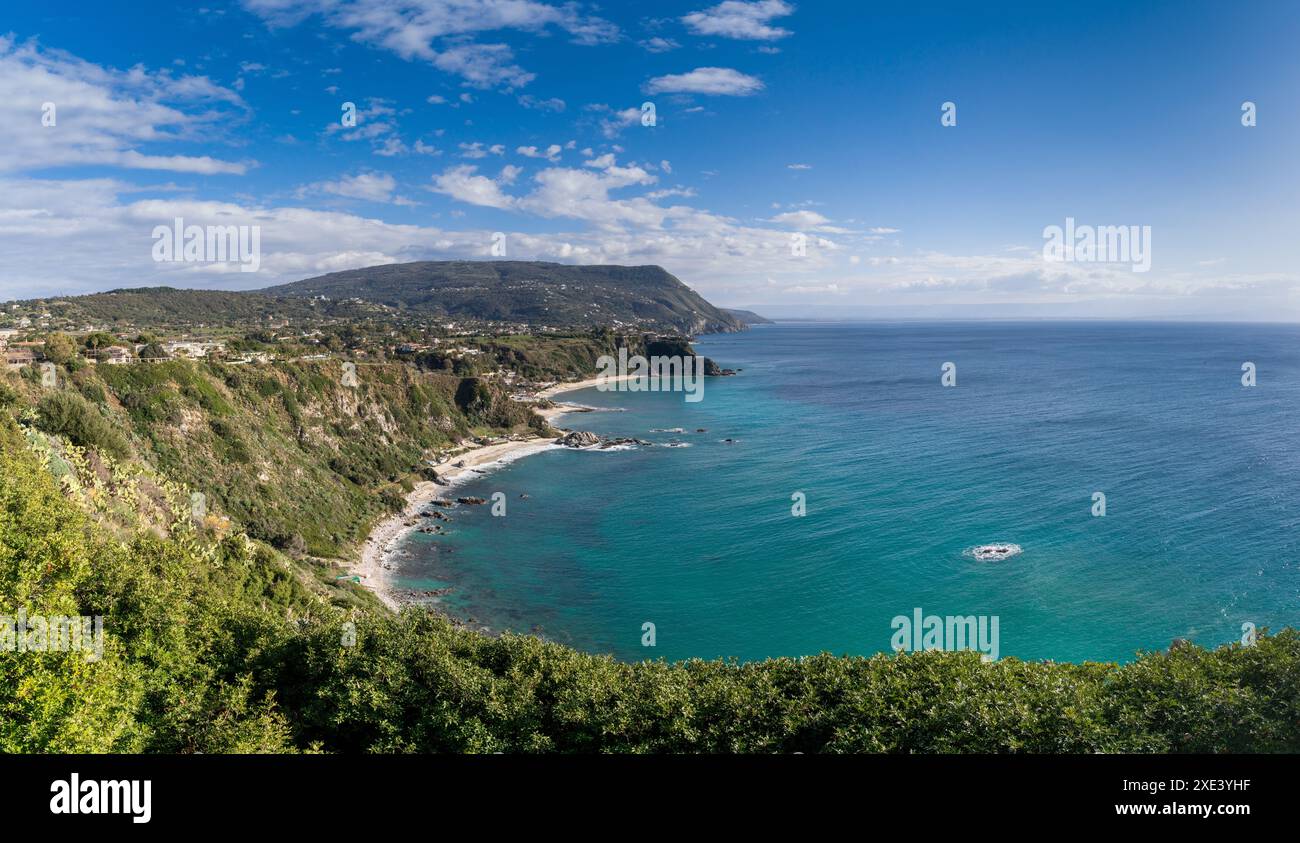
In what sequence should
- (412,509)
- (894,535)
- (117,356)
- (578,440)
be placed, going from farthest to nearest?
(578,440) < (412,509) < (117,356) < (894,535)

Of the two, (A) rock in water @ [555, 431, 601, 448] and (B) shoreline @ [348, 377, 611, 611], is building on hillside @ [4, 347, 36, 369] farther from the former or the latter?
(A) rock in water @ [555, 431, 601, 448]

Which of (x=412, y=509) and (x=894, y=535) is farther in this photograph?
(x=412, y=509)

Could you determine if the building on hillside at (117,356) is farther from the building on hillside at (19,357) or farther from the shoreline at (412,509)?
the shoreline at (412,509)

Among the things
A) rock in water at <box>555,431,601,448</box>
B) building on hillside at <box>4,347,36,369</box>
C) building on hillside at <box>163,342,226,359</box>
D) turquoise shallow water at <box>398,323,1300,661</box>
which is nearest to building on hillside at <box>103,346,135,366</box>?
building on hillside at <box>4,347,36,369</box>

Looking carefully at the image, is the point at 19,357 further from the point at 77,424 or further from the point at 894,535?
the point at 894,535

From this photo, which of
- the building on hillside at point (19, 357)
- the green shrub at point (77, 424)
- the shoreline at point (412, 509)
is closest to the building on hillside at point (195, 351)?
the building on hillside at point (19, 357)

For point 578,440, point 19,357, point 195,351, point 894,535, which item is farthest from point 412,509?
point 894,535
